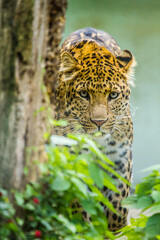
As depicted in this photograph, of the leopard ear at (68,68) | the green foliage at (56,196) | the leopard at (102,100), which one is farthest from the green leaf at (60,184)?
the leopard ear at (68,68)

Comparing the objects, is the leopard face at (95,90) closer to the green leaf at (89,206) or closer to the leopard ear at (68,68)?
the leopard ear at (68,68)

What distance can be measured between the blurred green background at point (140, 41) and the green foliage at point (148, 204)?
651 centimetres

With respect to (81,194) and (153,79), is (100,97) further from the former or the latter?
(153,79)

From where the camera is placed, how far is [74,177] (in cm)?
278

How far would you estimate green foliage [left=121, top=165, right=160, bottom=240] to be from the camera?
3168 millimetres

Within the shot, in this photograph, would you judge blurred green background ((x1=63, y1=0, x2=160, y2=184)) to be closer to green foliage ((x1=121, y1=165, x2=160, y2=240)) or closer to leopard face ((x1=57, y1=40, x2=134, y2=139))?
leopard face ((x1=57, y1=40, x2=134, y2=139))

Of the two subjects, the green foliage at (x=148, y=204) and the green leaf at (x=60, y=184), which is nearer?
the green leaf at (x=60, y=184)

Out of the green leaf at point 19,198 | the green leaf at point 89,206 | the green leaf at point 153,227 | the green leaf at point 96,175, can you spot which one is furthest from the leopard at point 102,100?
the green leaf at point 19,198

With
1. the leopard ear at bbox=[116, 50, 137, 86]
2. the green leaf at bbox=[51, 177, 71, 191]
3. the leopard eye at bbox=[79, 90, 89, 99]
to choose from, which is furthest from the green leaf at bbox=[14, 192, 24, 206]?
the leopard ear at bbox=[116, 50, 137, 86]

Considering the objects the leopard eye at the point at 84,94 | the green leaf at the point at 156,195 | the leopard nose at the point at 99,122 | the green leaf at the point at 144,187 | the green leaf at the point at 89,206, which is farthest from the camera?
the leopard eye at the point at 84,94

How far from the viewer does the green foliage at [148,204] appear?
3168mm

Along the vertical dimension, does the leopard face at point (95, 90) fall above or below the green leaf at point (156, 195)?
above

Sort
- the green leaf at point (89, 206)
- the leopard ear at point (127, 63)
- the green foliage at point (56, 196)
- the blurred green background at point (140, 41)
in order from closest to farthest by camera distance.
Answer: the green foliage at point (56, 196) → the green leaf at point (89, 206) → the leopard ear at point (127, 63) → the blurred green background at point (140, 41)

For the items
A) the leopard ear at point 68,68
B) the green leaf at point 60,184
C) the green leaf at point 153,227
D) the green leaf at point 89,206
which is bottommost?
the green leaf at point 153,227
